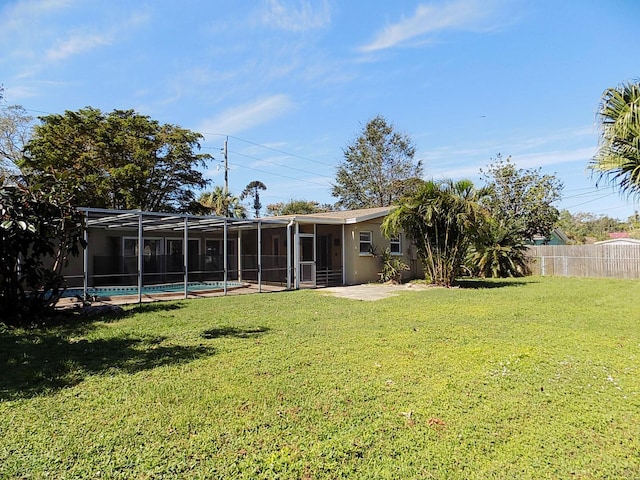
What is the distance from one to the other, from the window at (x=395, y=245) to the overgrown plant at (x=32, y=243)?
12452 mm

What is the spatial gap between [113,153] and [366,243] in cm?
1435

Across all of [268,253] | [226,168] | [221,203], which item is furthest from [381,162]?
[268,253]

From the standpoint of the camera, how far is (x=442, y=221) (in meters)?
13.8

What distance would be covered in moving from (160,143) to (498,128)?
1829 cm

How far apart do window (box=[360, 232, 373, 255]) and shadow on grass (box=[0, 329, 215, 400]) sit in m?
11.0

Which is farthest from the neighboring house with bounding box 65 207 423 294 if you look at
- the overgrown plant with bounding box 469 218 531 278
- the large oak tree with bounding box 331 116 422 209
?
the large oak tree with bounding box 331 116 422 209

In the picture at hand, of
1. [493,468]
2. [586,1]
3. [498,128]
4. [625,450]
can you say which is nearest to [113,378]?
[493,468]

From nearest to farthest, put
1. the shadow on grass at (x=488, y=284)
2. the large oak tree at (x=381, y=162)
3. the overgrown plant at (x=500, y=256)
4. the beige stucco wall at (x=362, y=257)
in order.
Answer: the shadow on grass at (x=488, y=284) → the beige stucco wall at (x=362, y=257) → the overgrown plant at (x=500, y=256) → the large oak tree at (x=381, y=162)

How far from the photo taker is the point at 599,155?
5.98m

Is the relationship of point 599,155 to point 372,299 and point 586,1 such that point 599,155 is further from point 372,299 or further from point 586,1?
point 372,299

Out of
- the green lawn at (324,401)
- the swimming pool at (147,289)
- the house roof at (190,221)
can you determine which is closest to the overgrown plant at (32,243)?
the green lawn at (324,401)

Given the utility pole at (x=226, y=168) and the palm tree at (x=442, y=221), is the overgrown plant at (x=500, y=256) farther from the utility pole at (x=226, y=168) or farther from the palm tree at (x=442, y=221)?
the utility pole at (x=226, y=168)

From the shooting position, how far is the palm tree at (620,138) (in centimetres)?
538

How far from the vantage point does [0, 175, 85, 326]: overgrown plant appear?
736cm
